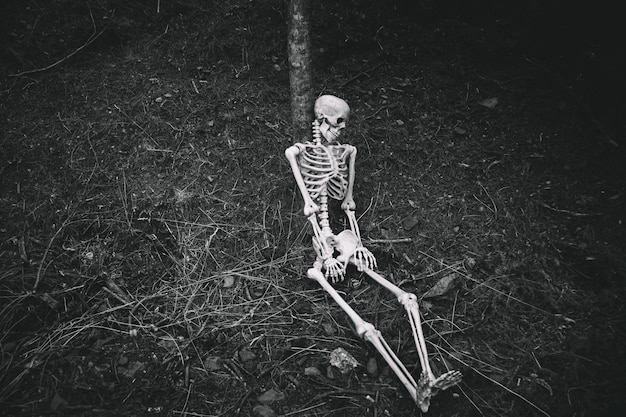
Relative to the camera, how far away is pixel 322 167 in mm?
Answer: 2680

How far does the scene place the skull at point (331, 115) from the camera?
2635mm

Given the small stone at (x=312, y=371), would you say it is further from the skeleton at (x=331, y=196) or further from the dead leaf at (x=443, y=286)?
the dead leaf at (x=443, y=286)

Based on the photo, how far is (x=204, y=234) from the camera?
2.91 m

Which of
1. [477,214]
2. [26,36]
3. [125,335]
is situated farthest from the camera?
[26,36]

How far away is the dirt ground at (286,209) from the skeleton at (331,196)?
0.20 meters

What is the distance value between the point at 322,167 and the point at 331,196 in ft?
0.74

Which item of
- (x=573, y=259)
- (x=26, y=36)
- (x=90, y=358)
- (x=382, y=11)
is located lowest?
(x=90, y=358)

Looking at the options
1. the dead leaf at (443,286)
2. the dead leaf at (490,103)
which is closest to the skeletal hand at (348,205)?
the dead leaf at (443,286)

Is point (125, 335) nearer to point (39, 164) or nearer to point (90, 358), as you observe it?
point (90, 358)

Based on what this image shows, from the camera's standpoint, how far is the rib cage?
2654mm

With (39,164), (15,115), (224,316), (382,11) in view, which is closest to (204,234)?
(224,316)

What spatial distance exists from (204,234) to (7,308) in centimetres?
102

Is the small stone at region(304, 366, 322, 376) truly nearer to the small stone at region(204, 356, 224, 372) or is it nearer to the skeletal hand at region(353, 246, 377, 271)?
the small stone at region(204, 356, 224, 372)

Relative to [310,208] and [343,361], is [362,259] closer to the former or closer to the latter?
[310,208]
